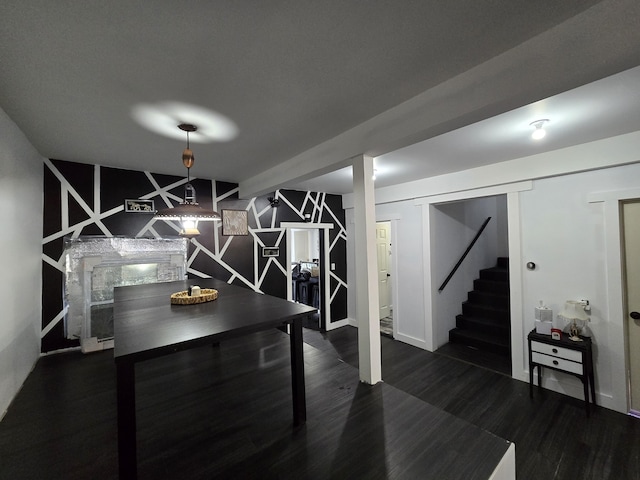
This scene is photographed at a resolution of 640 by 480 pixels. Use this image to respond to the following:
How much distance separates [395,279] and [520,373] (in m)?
1.97

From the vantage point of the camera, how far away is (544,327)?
8.96 feet

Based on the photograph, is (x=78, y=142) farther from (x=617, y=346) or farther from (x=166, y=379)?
(x=617, y=346)

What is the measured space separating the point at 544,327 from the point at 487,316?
150cm

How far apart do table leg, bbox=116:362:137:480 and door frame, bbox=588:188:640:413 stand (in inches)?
149

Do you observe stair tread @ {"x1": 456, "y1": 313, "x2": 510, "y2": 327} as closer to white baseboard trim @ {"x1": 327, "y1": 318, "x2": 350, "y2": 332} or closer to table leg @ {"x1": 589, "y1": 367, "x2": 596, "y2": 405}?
table leg @ {"x1": 589, "y1": 367, "x2": 596, "y2": 405}

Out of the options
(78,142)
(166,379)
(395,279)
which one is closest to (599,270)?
(395,279)

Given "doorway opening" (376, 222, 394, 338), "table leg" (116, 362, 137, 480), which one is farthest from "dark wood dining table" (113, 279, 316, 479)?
"doorway opening" (376, 222, 394, 338)

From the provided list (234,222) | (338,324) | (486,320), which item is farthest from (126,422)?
(486,320)

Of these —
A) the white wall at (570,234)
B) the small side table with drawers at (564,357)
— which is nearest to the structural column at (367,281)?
the small side table with drawers at (564,357)

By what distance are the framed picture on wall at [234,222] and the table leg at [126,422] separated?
2.96 meters

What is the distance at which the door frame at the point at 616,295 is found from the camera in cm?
237

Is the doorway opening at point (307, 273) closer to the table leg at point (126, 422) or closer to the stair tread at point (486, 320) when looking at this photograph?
the stair tread at point (486, 320)

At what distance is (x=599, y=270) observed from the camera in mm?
2508

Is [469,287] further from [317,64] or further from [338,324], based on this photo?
[317,64]
